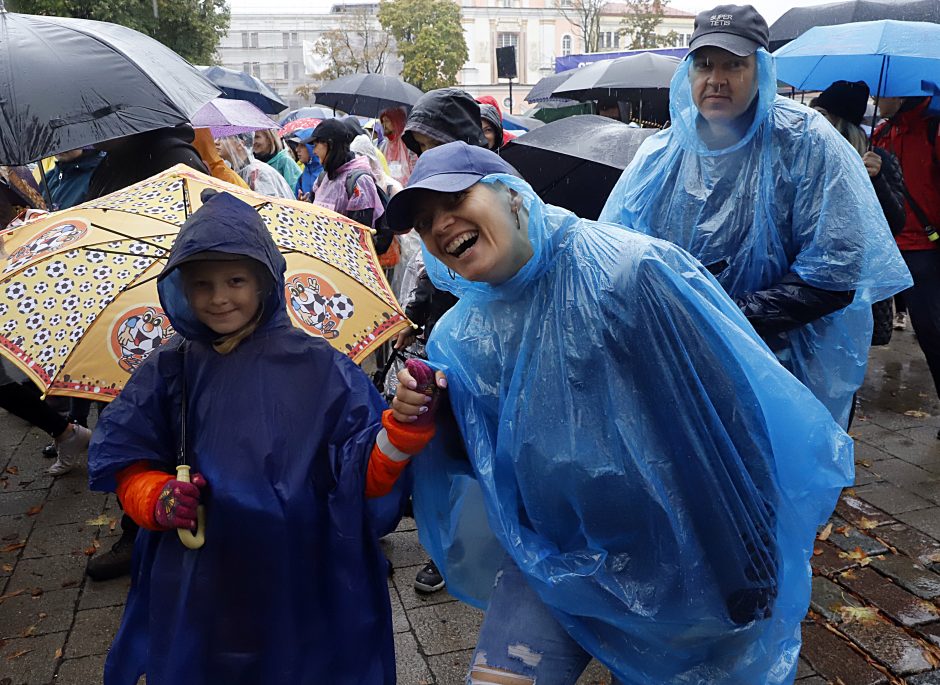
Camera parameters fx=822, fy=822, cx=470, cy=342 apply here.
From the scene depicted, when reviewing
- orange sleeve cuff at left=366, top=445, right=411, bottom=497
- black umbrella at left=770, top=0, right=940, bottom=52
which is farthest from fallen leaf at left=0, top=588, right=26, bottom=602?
black umbrella at left=770, top=0, right=940, bottom=52

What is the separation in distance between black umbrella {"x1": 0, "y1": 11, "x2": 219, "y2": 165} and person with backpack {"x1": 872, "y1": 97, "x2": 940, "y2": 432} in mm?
3782

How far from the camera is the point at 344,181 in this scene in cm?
536

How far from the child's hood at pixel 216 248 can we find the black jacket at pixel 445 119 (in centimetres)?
155

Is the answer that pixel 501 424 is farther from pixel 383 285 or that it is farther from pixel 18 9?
pixel 18 9

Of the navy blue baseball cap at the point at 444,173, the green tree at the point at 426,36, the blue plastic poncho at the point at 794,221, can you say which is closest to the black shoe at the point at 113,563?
the navy blue baseball cap at the point at 444,173

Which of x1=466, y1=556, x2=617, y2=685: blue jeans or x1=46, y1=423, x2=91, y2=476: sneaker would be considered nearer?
x1=466, y1=556, x2=617, y2=685: blue jeans

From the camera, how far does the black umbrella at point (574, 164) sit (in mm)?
3627

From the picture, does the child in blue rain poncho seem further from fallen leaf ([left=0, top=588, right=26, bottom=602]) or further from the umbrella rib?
fallen leaf ([left=0, top=588, right=26, bottom=602])

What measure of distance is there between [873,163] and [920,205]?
3.40ft

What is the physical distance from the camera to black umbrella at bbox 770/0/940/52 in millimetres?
5816

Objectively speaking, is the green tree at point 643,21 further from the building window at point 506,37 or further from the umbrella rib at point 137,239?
the umbrella rib at point 137,239

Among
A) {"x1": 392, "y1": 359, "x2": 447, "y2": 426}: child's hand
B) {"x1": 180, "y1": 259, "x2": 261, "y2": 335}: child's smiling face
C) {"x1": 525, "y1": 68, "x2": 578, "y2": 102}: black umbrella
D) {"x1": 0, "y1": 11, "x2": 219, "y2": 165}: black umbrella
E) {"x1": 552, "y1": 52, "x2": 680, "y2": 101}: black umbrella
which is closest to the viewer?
{"x1": 392, "y1": 359, "x2": 447, "y2": 426}: child's hand

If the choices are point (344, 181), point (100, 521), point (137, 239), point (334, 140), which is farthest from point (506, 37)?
point (137, 239)

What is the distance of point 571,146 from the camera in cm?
373
